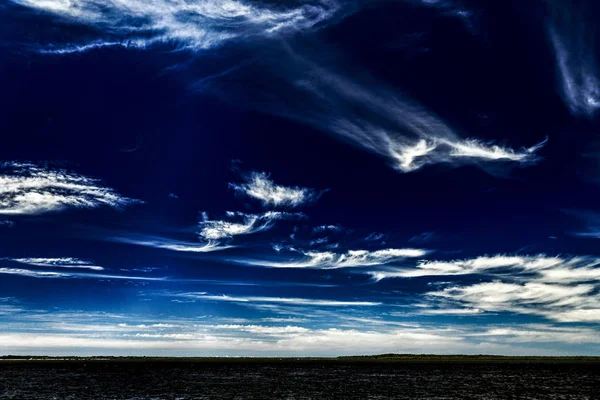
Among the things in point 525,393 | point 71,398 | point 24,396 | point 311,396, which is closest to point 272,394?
point 311,396

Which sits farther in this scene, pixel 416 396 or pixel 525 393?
pixel 525 393

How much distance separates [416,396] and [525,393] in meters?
→ 28.9

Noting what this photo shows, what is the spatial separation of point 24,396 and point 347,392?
6429 centimetres

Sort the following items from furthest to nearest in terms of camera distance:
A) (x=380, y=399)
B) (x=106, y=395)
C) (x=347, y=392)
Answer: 1. (x=347, y=392)
2. (x=106, y=395)
3. (x=380, y=399)

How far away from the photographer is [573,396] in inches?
3656

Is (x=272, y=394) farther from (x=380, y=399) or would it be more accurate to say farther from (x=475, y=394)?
(x=475, y=394)

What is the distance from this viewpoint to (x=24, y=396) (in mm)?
89500

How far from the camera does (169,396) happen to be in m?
88.7

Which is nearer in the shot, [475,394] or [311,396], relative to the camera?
[311,396]

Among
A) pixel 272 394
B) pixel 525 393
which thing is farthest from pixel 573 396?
pixel 272 394

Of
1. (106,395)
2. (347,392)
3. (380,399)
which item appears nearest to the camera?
(380,399)

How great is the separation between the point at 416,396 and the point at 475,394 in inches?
626

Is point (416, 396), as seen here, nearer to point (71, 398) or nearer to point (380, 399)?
point (380, 399)

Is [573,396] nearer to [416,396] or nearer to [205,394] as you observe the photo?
[416,396]
